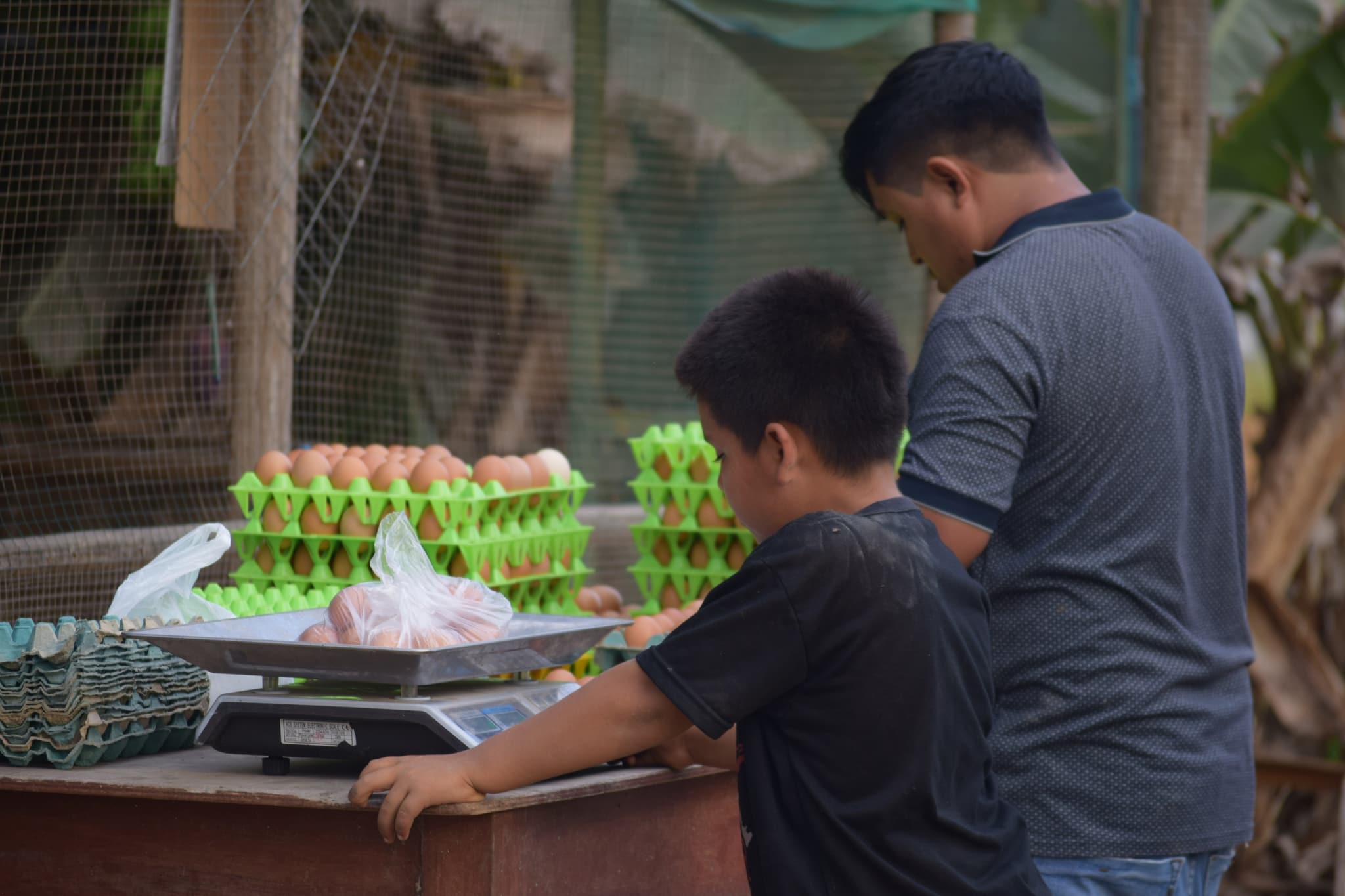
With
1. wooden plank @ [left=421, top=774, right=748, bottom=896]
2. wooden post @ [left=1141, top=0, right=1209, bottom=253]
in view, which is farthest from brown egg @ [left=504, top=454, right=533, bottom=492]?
wooden post @ [left=1141, top=0, right=1209, bottom=253]

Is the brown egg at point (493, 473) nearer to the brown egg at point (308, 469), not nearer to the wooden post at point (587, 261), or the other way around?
the brown egg at point (308, 469)

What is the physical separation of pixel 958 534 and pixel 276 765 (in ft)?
3.02

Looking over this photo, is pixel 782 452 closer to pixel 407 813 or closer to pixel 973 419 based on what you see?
pixel 973 419

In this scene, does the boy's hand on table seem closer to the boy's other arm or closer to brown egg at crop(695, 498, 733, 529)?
the boy's other arm

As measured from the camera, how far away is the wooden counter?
1.69 meters

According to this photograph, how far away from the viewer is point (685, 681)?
154 centimetres

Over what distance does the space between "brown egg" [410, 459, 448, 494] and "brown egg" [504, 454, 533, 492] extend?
0.14 meters

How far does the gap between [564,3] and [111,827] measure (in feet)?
11.4

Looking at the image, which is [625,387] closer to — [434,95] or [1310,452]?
[434,95]

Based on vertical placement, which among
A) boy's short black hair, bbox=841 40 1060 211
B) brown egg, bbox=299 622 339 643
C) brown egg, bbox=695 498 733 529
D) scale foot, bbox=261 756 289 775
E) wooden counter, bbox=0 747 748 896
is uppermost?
boy's short black hair, bbox=841 40 1060 211

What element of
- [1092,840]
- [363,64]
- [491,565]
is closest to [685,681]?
[1092,840]

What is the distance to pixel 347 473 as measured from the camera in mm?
2750

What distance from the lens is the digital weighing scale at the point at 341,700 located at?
172cm

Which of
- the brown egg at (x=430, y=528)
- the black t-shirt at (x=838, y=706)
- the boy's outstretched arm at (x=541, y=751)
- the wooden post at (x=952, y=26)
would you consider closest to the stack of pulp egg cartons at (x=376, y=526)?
the brown egg at (x=430, y=528)
